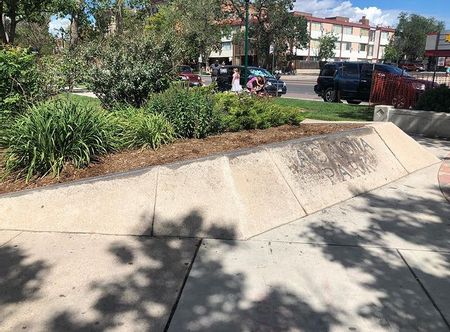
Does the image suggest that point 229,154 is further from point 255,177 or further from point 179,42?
point 179,42

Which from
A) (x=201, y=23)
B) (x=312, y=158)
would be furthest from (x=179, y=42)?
(x=201, y=23)

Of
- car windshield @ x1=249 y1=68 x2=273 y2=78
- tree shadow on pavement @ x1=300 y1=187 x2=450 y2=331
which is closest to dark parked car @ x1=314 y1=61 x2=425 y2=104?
car windshield @ x1=249 y1=68 x2=273 y2=78

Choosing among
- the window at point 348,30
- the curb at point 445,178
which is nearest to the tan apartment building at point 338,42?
the window at point 348,30

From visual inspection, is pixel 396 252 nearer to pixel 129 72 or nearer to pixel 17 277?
pixel 17 277

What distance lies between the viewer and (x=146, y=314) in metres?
2.89

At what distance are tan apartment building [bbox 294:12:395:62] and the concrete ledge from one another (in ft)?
261

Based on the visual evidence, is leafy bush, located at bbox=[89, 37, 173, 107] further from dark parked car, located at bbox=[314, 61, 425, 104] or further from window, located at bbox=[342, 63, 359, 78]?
window, located at bbox=[342, 63, 359, 78]

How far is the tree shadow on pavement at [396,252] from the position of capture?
2.96 m

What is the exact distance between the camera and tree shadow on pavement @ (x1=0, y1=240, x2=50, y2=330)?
301 centimetres

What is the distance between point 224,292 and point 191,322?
1.45 ft

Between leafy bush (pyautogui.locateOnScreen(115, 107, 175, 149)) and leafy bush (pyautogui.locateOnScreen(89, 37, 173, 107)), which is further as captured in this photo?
leafy bush (pyautogui.locateOnScreen(89, 37, 173, 107))

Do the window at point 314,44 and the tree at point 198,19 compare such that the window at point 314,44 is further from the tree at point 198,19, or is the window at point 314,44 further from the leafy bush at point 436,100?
the leafy bush at point 436,100

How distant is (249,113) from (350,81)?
12.2 meters

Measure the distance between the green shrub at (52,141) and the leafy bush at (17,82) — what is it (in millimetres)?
1637
